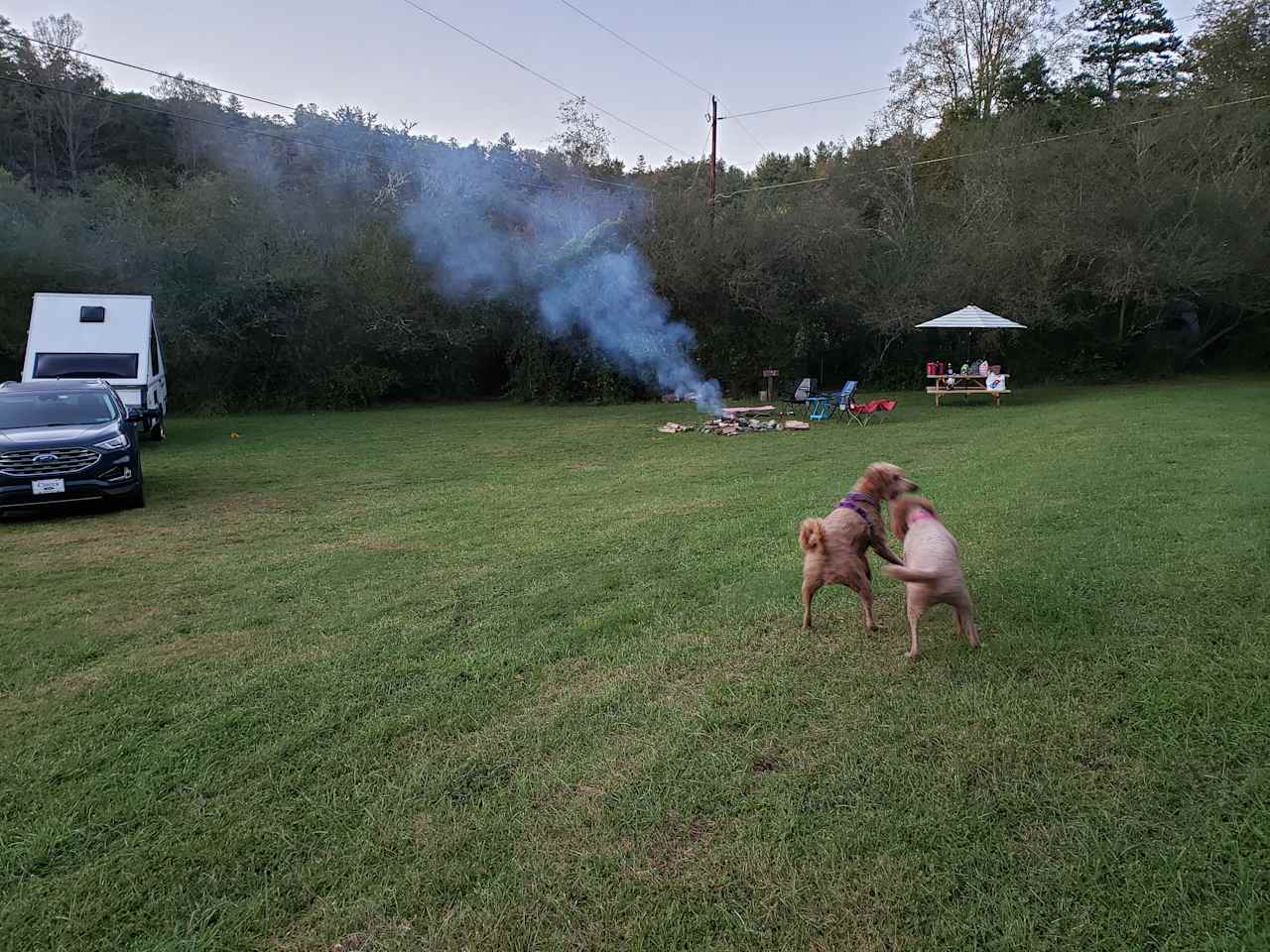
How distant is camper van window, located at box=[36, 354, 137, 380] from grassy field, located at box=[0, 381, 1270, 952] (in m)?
6.62

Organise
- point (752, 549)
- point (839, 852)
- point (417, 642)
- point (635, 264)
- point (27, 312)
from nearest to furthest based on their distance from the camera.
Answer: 1. point (839, 852)
2. point (417, 642)
3. point (752, 549)
4. point (27, 312)
5. point (635, 264)

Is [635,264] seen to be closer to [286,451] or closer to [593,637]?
[286,451]

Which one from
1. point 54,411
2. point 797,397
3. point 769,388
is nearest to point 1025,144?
point 769,388

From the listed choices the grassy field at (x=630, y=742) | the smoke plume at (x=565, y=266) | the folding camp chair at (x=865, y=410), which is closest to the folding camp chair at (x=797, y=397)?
the folding camp chair at (x=865, y=410)

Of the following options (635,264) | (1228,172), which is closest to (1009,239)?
(1228,172)

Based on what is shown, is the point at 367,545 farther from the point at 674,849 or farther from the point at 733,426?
the point at 733,426

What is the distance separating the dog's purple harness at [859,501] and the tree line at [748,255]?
14.4 meters

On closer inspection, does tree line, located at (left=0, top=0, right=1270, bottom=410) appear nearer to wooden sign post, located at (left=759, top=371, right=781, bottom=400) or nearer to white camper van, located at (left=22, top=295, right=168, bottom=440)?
wooden sign post, located at (left=759, top=371, right=781, bottom=400)

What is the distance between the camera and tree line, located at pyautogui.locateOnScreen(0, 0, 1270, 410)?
53.8 feet

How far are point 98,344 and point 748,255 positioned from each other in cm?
1272

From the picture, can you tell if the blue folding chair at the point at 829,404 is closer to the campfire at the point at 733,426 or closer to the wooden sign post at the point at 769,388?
the campfire at the point at 733,426

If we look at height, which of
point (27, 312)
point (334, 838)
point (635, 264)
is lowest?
point (334, 838)

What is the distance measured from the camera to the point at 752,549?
5238 millimetres

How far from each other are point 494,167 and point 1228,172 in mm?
17968
